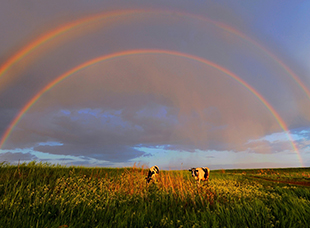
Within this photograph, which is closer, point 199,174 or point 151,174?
point 199,174

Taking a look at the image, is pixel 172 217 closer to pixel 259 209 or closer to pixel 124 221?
pixel 124 221

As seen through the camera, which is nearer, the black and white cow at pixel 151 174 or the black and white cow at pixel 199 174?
the black and white cow at pixel 151 174

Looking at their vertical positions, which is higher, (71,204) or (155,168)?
(155,168)

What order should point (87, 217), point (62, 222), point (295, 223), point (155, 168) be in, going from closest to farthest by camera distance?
1. point (295, 223)
2. point (62, 222)
3. point (87, 217)
4. point (155, 168)

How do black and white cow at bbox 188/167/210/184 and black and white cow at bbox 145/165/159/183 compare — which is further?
black and white cow at bbox 188/167/210/184

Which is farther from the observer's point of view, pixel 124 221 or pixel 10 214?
pixel 10 214

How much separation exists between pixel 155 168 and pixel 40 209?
1285cm

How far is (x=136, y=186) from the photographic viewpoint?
41.6 ft

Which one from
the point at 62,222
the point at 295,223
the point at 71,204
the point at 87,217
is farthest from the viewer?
the point at 71,204

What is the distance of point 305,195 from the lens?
1076 cm

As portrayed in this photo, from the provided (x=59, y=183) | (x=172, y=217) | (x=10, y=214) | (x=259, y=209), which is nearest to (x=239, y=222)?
(x=259, y=209)

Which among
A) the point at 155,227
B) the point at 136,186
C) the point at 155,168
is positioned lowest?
the point at 155,227

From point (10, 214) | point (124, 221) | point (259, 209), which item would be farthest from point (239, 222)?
point (10, 214)

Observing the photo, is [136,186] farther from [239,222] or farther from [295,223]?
[295,223]
